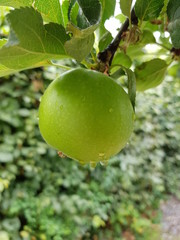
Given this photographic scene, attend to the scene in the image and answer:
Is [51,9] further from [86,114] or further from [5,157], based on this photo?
[5,157]

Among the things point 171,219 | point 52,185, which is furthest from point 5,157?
point 171,219

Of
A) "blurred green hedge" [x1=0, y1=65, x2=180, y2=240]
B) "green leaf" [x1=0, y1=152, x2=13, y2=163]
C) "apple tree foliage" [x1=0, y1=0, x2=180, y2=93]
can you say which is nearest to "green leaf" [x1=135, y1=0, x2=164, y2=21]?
"apple tree foliage" [x1=0, y1=0, x2=180, y2=93]

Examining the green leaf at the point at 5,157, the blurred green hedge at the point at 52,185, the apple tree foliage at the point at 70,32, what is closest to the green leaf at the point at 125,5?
the apple tree foliage at the point at 70,32

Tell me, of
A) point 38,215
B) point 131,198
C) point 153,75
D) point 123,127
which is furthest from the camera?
point 131,198

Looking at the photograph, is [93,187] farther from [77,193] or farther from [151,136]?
[151,136]

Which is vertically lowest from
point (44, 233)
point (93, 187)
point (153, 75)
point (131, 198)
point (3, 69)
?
point (131, 198)

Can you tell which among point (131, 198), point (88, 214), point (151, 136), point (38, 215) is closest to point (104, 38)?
point (38, 215)
